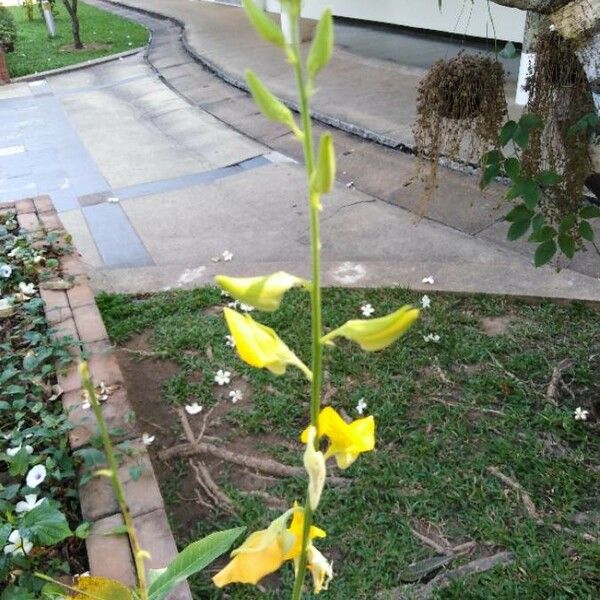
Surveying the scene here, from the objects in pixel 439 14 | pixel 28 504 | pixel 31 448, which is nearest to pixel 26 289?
pixel 31 448

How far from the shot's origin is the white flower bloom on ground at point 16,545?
181 cm

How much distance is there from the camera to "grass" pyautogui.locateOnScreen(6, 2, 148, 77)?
11.1 metres

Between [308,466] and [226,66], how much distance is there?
906 centimetres

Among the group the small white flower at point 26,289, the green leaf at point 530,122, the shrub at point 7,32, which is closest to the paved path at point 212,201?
the small white flower at point 26,289

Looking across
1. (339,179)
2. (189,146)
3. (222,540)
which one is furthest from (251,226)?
(222,540)

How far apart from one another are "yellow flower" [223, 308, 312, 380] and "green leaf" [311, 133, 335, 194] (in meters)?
0.14

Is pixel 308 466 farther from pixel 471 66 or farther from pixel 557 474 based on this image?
pixel 471 66

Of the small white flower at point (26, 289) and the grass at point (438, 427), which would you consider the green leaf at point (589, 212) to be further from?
the small white flower at point (26, 289)

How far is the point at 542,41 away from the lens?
2.24 m

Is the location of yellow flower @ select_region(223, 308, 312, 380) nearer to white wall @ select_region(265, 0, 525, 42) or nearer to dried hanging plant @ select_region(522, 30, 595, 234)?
dried hanging plant @ select_region(522, 30, 595, 234)

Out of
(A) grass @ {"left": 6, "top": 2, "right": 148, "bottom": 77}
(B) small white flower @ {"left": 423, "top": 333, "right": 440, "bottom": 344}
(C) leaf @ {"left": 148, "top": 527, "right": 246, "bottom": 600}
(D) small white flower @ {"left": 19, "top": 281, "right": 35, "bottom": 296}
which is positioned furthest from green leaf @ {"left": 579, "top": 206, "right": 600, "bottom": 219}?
(A) grass @ {"left": 6, "top": 2, "right": 148, "bottom": 77}

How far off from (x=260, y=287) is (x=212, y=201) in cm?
489

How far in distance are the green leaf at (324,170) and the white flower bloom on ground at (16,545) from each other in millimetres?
1633

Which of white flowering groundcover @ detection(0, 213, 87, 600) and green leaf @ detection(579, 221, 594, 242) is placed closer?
white flowering groundcover @ detection(0, 213, 87, 600)
